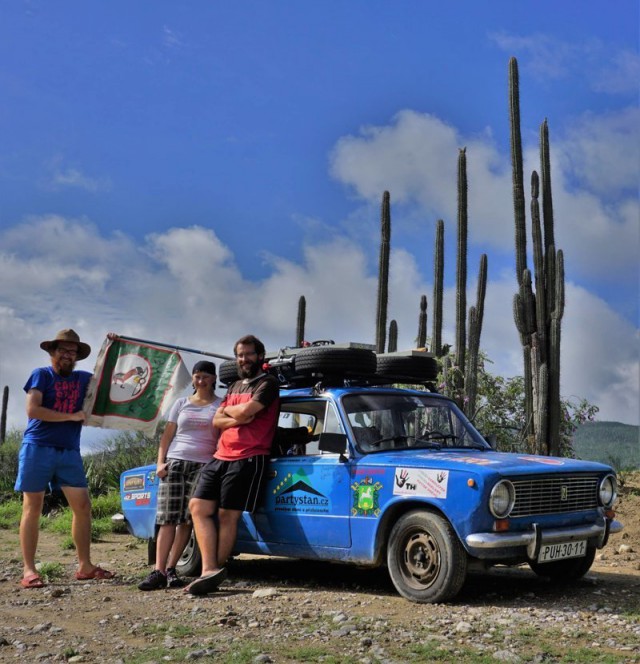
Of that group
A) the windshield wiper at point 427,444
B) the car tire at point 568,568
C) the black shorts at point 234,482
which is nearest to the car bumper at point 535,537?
the car tire at point 568,568

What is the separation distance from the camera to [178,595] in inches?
306

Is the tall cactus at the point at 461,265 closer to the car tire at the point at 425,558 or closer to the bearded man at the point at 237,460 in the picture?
the bearded man at the point at 237,460

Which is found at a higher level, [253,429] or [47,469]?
[253,429]

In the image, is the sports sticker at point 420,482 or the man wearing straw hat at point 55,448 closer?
the sports sticker at point 420,482

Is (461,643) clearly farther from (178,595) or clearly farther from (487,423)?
(487,423)

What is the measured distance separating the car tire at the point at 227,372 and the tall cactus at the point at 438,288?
1101 centimetres

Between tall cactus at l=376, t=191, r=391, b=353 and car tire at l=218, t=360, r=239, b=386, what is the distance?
10281 millimetres

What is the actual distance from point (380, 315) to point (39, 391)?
12435 millimetres

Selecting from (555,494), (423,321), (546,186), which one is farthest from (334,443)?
(423,321)

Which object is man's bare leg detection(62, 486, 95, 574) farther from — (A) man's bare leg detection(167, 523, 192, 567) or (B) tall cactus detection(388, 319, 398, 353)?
(B) tall cactus detection(388, 319, 398, 353)

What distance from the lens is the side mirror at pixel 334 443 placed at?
7.61m

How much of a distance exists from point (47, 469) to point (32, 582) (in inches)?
40.8

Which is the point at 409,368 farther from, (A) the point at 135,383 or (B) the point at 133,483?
(B) the point at 133,483

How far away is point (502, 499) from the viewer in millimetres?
6914
